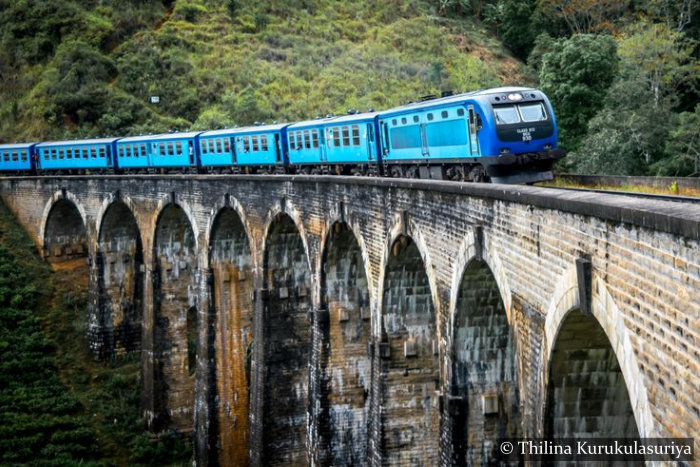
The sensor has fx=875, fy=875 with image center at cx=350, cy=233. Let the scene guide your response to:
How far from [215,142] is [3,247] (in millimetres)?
14387

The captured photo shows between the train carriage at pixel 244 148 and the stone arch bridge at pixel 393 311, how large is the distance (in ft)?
9.45

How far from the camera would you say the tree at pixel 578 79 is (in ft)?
113

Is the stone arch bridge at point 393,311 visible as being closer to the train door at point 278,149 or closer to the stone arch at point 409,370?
the stone arch at point 409,370

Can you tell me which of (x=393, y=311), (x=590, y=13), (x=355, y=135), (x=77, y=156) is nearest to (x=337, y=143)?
(x=355, y=135)

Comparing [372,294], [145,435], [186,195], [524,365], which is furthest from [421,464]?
[145,435]

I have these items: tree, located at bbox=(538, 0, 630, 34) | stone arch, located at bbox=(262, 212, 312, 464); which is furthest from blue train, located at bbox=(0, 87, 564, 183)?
tree, located at bbox=(538, 0, 630, 34)

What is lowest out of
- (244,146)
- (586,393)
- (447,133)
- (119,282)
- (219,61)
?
(586,393)

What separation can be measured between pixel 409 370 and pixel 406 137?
626 cm

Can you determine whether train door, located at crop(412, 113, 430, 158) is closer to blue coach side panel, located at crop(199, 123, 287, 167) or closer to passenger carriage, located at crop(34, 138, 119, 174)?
blue coach side panel, located at crop(199, 123, 287, 167)

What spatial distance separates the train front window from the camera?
56.9 ft

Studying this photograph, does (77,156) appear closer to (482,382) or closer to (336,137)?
(336,137)

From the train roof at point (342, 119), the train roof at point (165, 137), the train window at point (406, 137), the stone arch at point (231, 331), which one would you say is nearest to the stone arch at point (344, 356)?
the train window at point (406, 137)

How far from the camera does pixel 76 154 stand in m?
43.7

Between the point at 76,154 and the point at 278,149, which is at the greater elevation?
the point at 76,154
